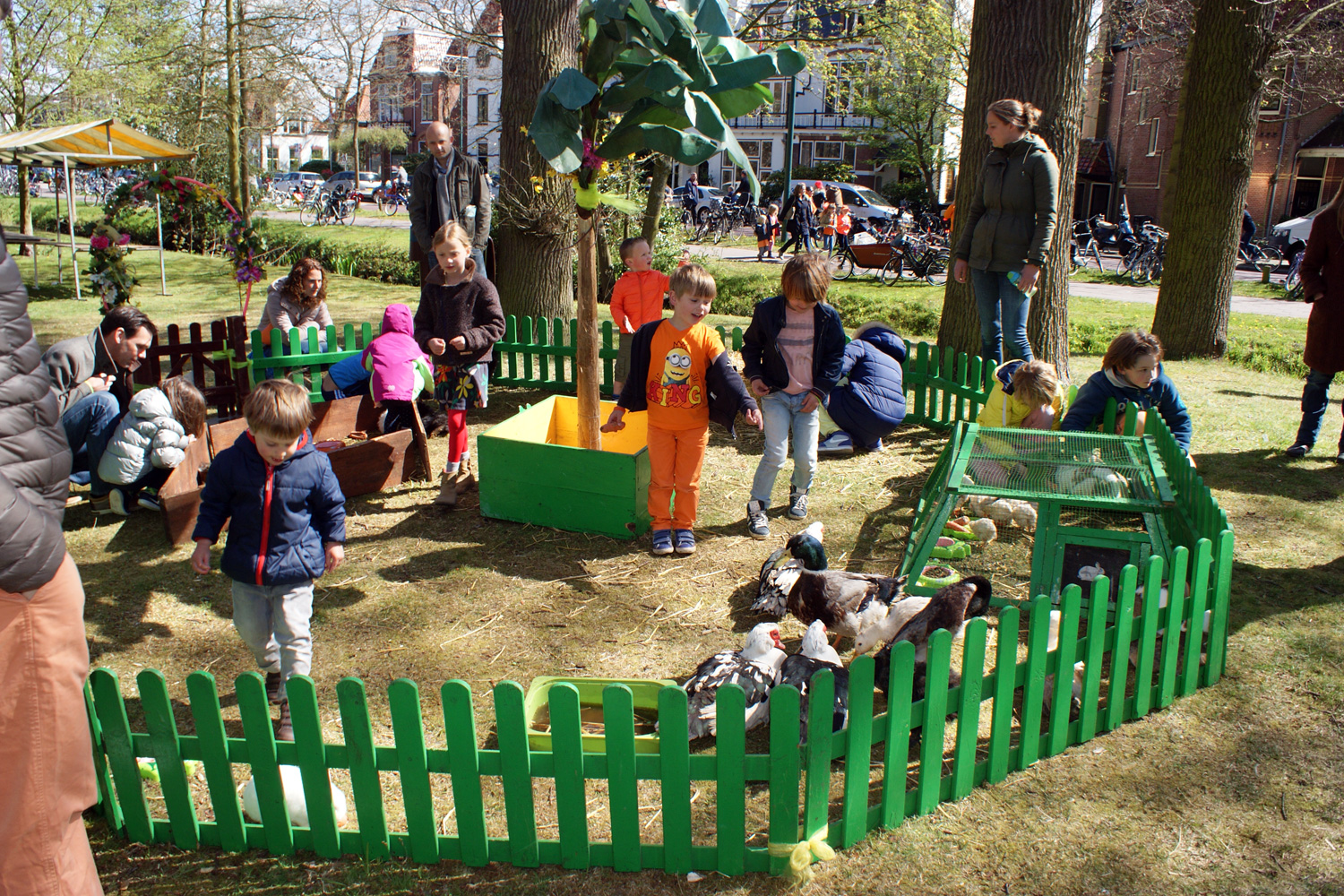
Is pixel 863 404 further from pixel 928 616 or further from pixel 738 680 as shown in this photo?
pixel 738 680

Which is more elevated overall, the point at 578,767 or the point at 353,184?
the point at 353,184

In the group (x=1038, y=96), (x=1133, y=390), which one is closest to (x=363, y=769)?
(x=1133, y=390)

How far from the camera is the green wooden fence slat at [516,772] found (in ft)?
8.36

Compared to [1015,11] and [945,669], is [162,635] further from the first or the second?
[1015,11]

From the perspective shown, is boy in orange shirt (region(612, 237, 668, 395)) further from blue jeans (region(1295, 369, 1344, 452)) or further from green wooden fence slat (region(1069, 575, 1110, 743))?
green wooden fence slat (region(1069, 575, 1110, 743))

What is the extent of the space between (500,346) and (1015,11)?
4.89 m

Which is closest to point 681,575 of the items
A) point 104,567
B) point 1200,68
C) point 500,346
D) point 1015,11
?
point 104,567

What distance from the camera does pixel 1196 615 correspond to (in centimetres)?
346

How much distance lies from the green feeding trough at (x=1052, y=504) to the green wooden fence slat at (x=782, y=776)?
167cm

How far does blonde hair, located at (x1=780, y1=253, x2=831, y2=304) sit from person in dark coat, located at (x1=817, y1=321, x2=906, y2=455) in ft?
5.08

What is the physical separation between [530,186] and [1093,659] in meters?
7.22

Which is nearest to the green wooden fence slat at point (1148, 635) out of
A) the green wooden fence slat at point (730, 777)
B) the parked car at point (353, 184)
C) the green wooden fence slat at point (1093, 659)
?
the green wooden fence slat at point (1093, 659)

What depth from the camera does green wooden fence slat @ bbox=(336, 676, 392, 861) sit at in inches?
102

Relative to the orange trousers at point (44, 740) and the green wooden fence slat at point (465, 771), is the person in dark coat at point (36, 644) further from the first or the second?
the green wooden fence slat at point (465, 771)
